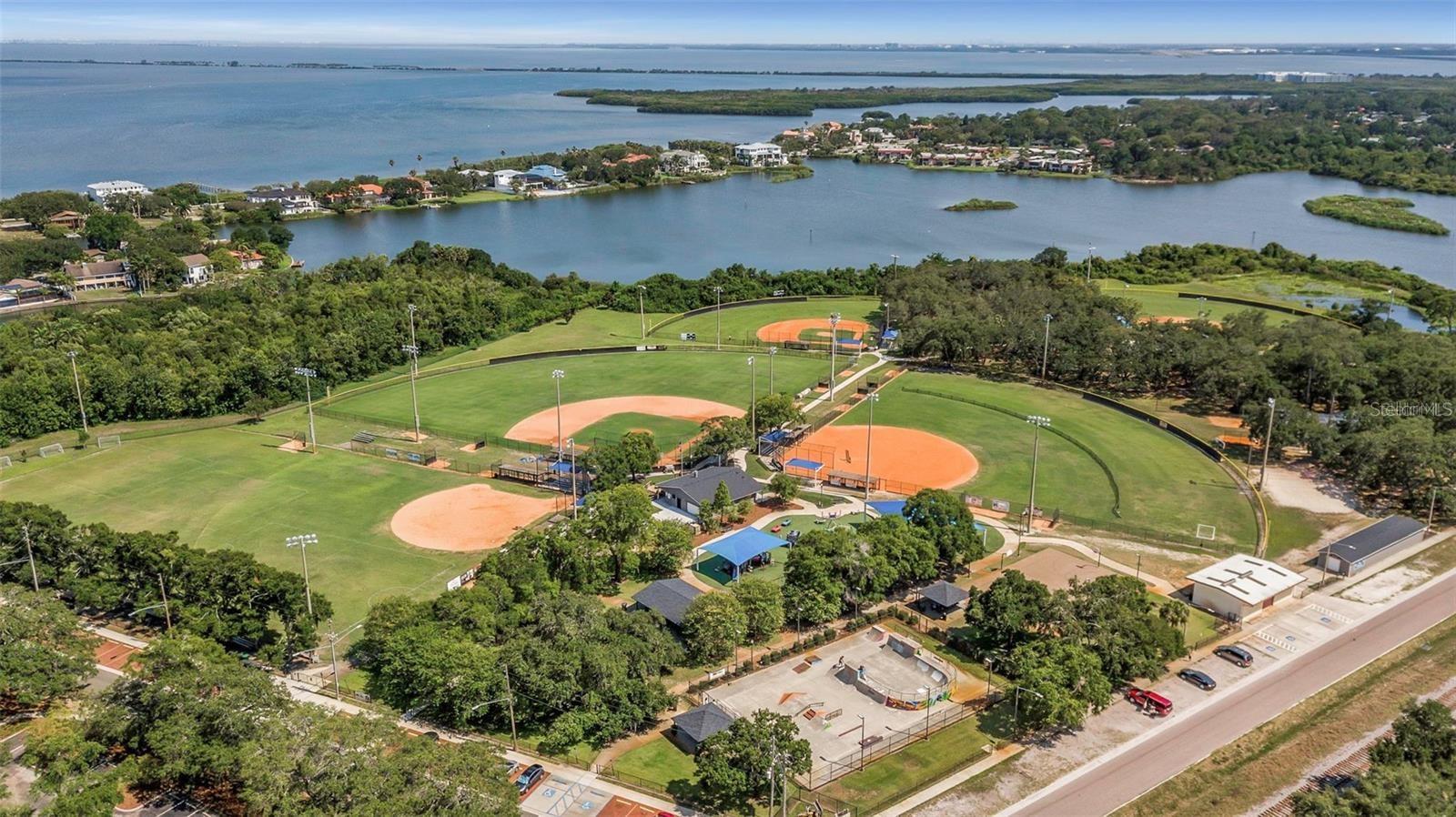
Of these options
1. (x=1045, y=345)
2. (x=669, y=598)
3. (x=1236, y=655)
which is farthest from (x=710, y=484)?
(x=1045, y=345)

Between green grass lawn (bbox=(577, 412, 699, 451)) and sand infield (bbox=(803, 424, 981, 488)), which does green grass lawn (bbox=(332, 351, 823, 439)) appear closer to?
green grass lawn (bbox=(577, 412, 699, 451))

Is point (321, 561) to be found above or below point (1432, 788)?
below

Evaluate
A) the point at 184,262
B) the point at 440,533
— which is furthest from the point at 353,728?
the point at 184,262

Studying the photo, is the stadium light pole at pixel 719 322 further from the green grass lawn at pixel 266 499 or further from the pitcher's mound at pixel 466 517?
the green grass lawn at pixel 266 499

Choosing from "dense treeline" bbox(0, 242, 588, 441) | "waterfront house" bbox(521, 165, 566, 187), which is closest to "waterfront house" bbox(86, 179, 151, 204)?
"waterfront house" bbox(521, 165, 566, 187)

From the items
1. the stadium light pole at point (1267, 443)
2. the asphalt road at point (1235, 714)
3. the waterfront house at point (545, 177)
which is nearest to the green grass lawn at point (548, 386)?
the stadium light pole at point (1267, 443)

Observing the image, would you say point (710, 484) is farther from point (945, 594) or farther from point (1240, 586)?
point (1240, 586)

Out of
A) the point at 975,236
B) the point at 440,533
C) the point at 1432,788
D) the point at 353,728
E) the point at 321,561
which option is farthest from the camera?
the point at 975,236

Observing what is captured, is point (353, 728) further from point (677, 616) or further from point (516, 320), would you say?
point (516, 320)
